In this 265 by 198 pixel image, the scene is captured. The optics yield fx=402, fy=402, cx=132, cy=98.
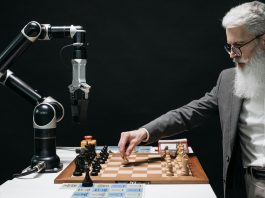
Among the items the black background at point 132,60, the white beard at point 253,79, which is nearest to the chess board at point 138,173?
the white beard at point 253,79

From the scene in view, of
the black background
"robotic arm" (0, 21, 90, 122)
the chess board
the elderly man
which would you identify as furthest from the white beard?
the black background

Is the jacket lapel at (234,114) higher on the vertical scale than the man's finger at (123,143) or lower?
higher

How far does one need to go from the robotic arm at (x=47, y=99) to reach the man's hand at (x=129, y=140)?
0.97 ft

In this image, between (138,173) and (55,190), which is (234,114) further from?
(55,190)

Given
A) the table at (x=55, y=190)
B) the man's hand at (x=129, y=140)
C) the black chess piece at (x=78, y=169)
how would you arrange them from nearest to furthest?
the table at (x=55, y=190) → the black chess piece at (x=78, y=169) → the man's hand at (x=129, y=140)

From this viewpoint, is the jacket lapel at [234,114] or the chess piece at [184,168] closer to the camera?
the chess piece at [184,168]

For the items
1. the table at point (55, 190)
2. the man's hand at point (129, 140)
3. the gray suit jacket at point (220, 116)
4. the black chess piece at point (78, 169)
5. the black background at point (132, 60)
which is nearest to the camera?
the table at point (55, 190)

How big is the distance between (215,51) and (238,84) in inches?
47.0

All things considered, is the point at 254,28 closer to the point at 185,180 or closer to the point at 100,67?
the point at 185,180

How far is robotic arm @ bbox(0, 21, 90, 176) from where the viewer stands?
2352mm

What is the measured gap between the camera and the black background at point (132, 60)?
3.59 metres

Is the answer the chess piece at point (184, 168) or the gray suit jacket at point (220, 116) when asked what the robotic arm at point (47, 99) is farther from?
the chess piece at point (184, 168)

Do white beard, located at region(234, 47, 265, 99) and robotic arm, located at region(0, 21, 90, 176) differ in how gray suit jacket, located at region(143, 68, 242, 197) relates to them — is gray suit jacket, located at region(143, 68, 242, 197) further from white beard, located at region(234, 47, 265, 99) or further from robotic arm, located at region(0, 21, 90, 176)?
robotic arm, located at region(0, 21, 90, 176)

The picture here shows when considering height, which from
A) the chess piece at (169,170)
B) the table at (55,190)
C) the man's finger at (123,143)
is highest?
the man's finger at (123,143)
